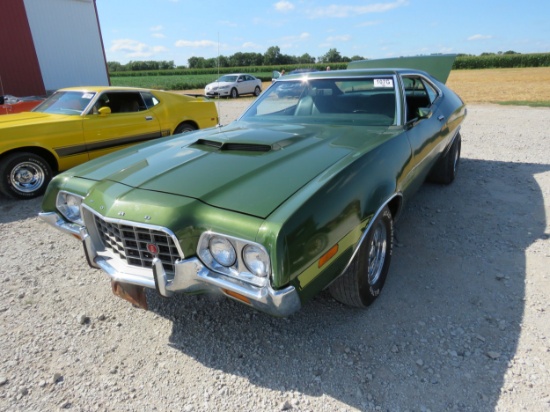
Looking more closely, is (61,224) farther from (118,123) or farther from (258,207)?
(118,123)

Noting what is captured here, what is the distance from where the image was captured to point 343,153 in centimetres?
238

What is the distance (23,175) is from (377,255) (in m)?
4.72

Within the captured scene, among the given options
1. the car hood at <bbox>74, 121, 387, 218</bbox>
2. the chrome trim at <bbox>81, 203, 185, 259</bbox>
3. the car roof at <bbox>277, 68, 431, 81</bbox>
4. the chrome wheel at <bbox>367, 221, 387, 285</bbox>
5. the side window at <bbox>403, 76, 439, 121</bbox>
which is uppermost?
the car roof at <bbox>277, 68, 431, 81</bbox>

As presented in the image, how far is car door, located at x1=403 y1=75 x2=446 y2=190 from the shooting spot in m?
3.05

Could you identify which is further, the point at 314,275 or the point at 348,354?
the point at 348,354

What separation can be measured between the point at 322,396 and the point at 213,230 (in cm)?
101

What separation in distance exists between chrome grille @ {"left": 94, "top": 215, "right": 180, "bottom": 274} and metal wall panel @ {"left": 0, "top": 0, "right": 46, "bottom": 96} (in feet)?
39.1

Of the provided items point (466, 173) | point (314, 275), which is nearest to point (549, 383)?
point (314, 275)

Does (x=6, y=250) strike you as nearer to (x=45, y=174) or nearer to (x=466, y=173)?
(x=45, y=174)

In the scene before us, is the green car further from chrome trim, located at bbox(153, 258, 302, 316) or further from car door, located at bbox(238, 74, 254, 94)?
car door, located at bbox(238, 74, 254, 94)

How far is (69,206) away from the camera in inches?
101

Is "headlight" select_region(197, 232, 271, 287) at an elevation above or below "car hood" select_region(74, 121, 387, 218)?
below

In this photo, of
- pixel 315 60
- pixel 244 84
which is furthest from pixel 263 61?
pixel 244 84

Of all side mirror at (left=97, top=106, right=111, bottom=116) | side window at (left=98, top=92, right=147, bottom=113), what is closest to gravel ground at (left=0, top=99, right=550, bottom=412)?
side mirror at (left=97, top=106, right=111, bottom=116)
